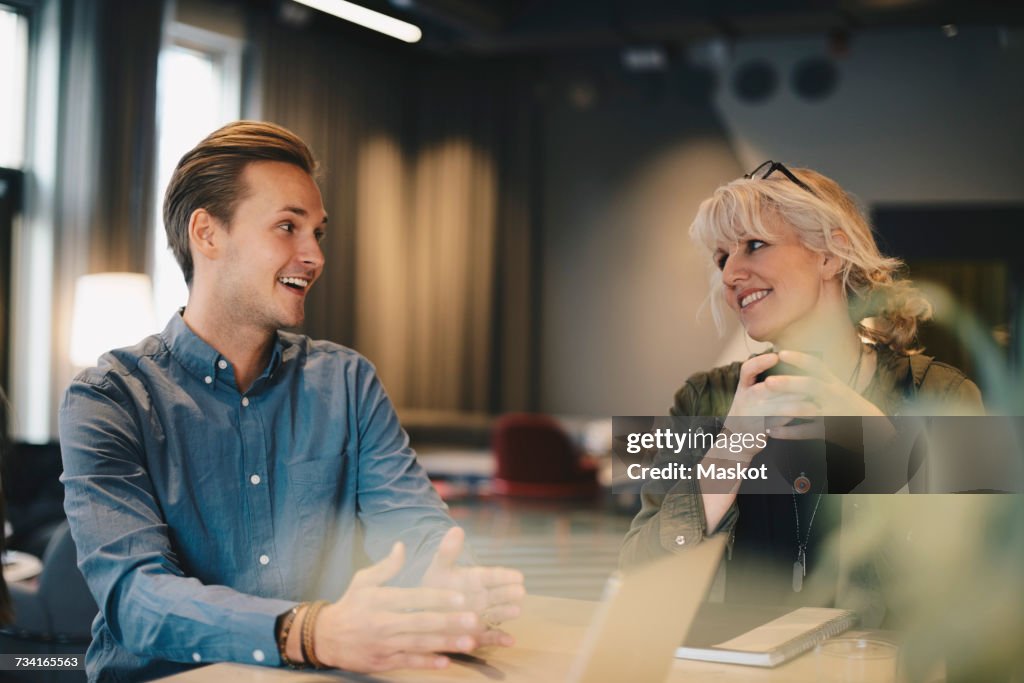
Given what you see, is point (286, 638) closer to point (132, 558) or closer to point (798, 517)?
point (132, 558)

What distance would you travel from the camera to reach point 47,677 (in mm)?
2131

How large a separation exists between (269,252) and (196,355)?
247 mm

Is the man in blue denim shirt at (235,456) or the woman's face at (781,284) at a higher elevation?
the woman's face at (781,284)

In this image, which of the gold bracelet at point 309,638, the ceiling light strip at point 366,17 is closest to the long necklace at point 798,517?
the gold bracelet at point 309,638

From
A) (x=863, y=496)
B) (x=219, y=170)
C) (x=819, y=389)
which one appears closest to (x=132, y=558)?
(x=219, y=170)

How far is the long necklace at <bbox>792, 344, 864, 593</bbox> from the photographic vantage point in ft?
6.51

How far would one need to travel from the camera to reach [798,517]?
79.5 inches

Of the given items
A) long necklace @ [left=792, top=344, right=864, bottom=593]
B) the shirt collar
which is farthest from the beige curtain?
long necklace @ [left=792, top=344, right=864, bottom=593]

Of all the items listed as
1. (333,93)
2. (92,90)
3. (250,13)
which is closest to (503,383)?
(333,93)

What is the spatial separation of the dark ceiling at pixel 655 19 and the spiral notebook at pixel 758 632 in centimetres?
534

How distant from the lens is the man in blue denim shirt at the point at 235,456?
5.09 ft

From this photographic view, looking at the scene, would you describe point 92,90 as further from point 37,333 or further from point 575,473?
point 575,473

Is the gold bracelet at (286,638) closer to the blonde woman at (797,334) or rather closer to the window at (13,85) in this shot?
the blonde woman at (797,334)

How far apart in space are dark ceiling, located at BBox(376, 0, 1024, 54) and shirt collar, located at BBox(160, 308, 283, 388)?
15.8ft
